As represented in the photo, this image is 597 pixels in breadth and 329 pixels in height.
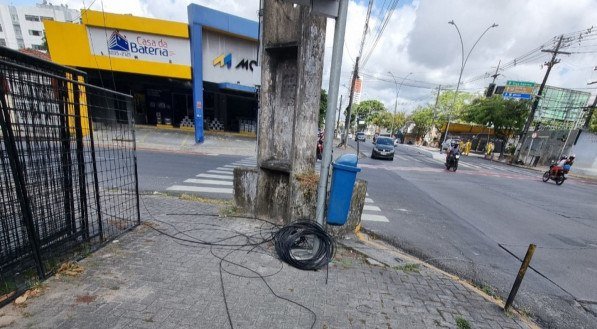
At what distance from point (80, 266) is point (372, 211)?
5679 millimetres

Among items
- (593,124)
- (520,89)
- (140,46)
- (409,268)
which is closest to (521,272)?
(409,268)

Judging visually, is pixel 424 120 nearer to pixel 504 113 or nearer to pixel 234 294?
pixel 504 113

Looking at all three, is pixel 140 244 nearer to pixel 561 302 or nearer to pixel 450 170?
pixel 561 302

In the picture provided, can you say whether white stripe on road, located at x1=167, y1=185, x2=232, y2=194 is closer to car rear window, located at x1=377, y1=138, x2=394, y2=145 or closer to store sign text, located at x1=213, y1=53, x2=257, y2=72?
store sign text, located at x1=213, y1=53, x2=257, y2=72

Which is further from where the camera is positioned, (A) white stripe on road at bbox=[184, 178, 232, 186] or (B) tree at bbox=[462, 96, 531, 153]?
(B) tree at bbox=[462, 96, 531, 153]

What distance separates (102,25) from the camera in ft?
49.7

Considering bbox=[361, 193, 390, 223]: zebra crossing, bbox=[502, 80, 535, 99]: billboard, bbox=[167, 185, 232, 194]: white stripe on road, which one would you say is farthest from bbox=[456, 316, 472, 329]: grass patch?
bbox=[502, 80, 535, 99]: billboard

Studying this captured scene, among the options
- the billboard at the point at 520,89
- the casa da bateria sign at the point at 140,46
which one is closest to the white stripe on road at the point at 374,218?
the casa da bateria sign at the point at 140,46

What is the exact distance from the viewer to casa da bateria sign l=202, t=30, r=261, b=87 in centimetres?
1697

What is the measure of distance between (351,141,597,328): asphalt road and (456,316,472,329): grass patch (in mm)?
1238

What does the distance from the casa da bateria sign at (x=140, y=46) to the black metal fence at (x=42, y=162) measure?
14.9 m

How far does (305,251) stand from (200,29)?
53.3ft

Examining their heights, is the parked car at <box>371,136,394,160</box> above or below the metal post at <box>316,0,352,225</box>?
below

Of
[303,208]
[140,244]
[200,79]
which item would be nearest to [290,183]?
[303,208]
